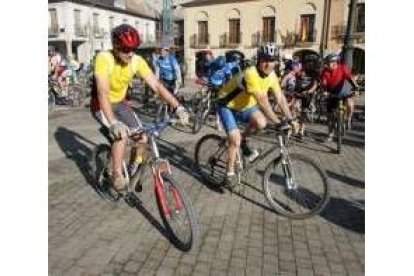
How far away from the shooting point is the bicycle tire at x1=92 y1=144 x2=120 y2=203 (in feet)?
17.8

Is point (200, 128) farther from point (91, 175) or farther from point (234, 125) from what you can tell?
point (234, 125)

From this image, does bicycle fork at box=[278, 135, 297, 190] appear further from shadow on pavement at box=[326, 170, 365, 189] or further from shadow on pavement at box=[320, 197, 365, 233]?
shadow on pavement at box=[326, 170, 365, 189]

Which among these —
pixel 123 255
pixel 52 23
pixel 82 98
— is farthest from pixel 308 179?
pixel 52 23

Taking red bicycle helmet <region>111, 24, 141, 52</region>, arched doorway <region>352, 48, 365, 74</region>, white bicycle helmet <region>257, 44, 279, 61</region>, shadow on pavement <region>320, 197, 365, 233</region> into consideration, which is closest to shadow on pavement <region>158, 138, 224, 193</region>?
shadow on pavement <region>320, 197, 365, 233</region>

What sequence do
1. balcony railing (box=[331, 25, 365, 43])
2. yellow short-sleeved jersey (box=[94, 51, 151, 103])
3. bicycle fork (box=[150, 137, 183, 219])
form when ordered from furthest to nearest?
balcony railing (box=[331, 25, 365, 43]), yellow short-sleeved jersey (box=[94, 51, 151, 103]), bicycle fork (box=[150, 137, 183, 219])

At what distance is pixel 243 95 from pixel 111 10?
4802 cm

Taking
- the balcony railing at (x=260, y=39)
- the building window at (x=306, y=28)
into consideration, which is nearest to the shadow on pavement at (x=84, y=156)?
the building window at (x=306, y=28)

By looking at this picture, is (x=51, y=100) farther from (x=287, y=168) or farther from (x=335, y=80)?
(x=287, y=168)

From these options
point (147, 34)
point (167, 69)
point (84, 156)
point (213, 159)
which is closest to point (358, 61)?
point (167, 69)

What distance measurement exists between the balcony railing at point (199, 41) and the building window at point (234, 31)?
2411 mm

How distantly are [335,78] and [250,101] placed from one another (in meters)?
3.32

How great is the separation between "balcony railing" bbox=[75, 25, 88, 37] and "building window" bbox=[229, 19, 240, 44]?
15.9m

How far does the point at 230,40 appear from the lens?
39.6 meters

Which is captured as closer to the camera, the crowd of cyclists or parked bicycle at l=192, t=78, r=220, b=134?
the crowd of cyclists
